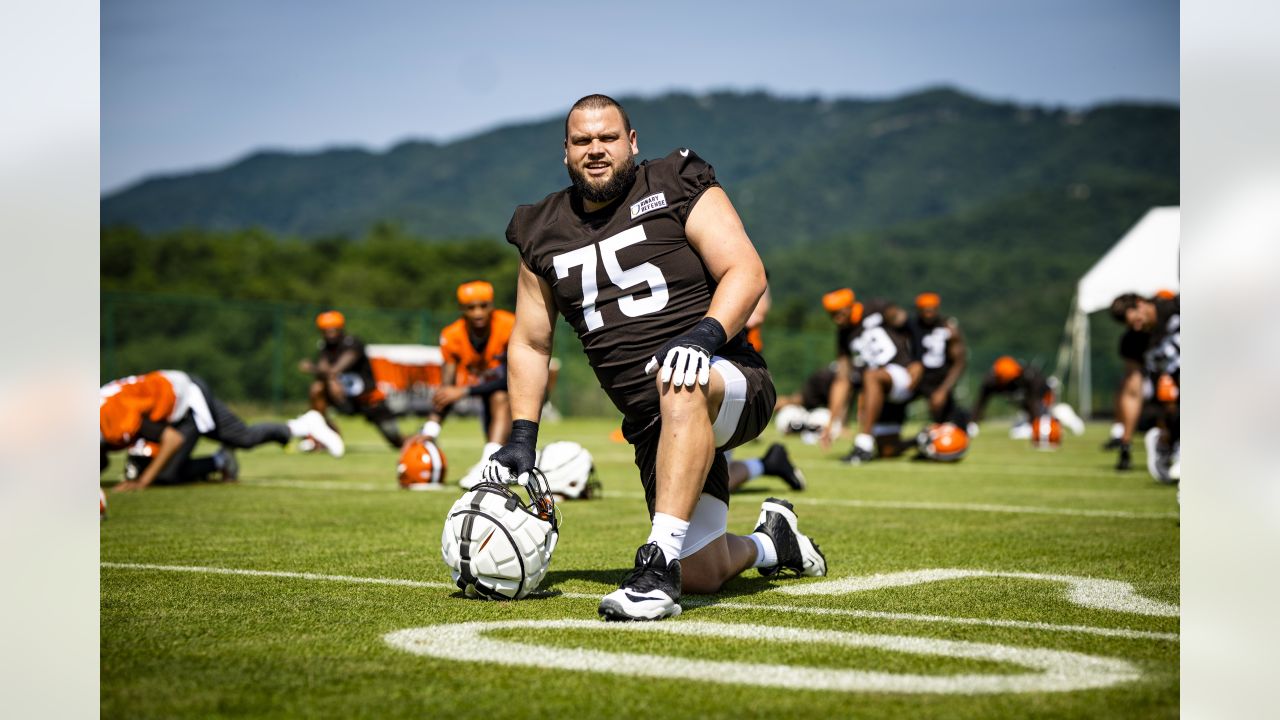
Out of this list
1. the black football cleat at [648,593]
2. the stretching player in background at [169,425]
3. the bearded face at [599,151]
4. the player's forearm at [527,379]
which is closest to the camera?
the black football cleat at [648,593]

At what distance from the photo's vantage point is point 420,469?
10.2 meters

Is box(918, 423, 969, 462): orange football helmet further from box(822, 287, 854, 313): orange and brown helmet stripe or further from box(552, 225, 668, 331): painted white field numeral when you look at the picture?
box(552, 225, 668, 331): painted white field numeral

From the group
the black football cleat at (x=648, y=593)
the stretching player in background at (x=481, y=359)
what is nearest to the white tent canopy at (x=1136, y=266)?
the stretching player in background at (x=481, y=359)

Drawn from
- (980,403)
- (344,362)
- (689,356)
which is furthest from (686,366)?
(980,403)

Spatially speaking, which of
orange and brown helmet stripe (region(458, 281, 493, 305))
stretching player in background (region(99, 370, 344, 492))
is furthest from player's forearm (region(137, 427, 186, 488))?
orange and brown helmet stripe (region(458, 281, 493, 305))

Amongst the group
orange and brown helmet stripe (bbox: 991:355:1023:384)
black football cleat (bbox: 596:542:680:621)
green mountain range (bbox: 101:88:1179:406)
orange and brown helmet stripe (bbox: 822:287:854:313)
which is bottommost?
black football cleat (bbox: 596:542:680:621)

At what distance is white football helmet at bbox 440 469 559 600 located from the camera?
4.45 metres

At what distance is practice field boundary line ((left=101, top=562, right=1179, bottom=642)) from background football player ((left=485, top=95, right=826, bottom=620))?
321mm

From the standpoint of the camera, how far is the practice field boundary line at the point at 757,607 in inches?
156

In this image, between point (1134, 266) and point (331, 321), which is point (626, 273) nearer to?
point (331, 321)

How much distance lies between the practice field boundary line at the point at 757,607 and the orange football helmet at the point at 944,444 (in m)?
10.1

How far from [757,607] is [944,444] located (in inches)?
406

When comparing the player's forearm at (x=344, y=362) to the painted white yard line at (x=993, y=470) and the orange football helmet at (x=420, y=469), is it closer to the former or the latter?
the orange football helmet at (x=420, y=469)
